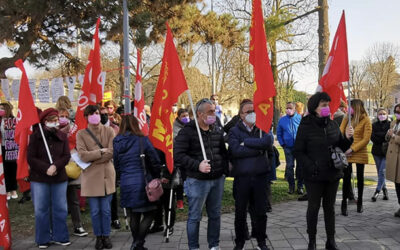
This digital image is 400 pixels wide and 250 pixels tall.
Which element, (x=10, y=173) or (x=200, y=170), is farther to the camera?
(x=10, y=173)

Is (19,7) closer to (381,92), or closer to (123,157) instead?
(123,157)

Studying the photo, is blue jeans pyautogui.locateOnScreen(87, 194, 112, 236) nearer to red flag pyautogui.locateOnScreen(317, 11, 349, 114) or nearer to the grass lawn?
the grass lawn

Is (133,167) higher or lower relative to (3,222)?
higher

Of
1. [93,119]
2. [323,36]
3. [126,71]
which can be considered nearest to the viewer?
[93,119]

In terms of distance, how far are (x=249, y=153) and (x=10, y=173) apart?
6.05 metres

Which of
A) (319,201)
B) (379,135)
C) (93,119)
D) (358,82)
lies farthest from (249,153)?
(358,82)

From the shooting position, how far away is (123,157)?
190 inches

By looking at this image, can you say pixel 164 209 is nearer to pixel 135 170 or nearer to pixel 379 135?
pixel 135 170

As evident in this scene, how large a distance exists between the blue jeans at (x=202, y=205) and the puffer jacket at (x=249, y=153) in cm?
31

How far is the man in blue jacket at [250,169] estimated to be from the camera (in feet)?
14.9

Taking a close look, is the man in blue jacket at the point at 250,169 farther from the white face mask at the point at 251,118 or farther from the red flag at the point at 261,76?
the red flag at the point at 261,76

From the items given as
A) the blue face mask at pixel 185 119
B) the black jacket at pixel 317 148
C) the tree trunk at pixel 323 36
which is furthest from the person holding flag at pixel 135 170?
the tree trunk at pixel 323 36

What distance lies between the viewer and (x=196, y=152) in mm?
4551

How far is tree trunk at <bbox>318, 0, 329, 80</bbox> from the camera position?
9.44 m
